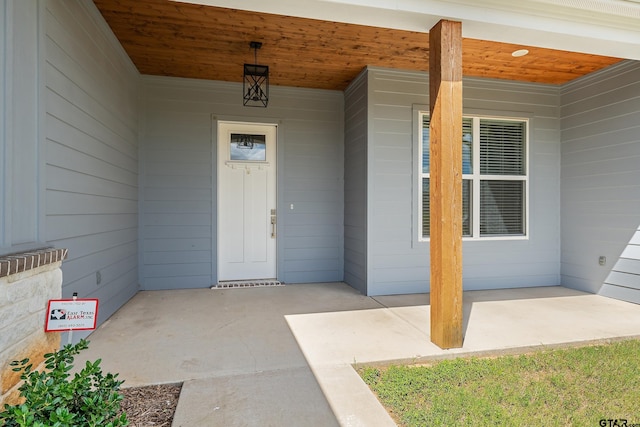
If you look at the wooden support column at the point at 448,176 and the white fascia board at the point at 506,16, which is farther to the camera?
the wooden support column at the point at 448,176

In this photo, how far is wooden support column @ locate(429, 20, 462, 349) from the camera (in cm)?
270

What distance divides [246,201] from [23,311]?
11.5 ft

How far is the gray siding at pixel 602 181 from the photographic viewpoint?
414 cm

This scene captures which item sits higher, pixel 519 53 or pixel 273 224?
pixel 519 53

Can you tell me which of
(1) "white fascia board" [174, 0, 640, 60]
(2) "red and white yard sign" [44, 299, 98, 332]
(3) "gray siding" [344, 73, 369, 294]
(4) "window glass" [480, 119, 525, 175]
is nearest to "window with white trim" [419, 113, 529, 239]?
(4) "window glass" [480, 119, 525, 175]

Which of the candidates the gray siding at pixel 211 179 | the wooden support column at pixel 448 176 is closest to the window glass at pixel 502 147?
the gray siding at pixel 211 179

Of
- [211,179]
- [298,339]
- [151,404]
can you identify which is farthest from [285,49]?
[151,404]

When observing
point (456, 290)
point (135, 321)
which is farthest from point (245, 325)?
point (456, 290)

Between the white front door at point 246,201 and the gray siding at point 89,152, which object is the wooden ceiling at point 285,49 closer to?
the gray siding at point 89,152

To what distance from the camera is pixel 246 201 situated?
5055 millimetres

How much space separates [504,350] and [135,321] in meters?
3.28

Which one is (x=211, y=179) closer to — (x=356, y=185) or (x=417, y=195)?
(x=356, y=185)

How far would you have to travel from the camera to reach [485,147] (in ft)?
15.9

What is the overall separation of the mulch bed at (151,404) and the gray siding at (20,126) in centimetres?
105
